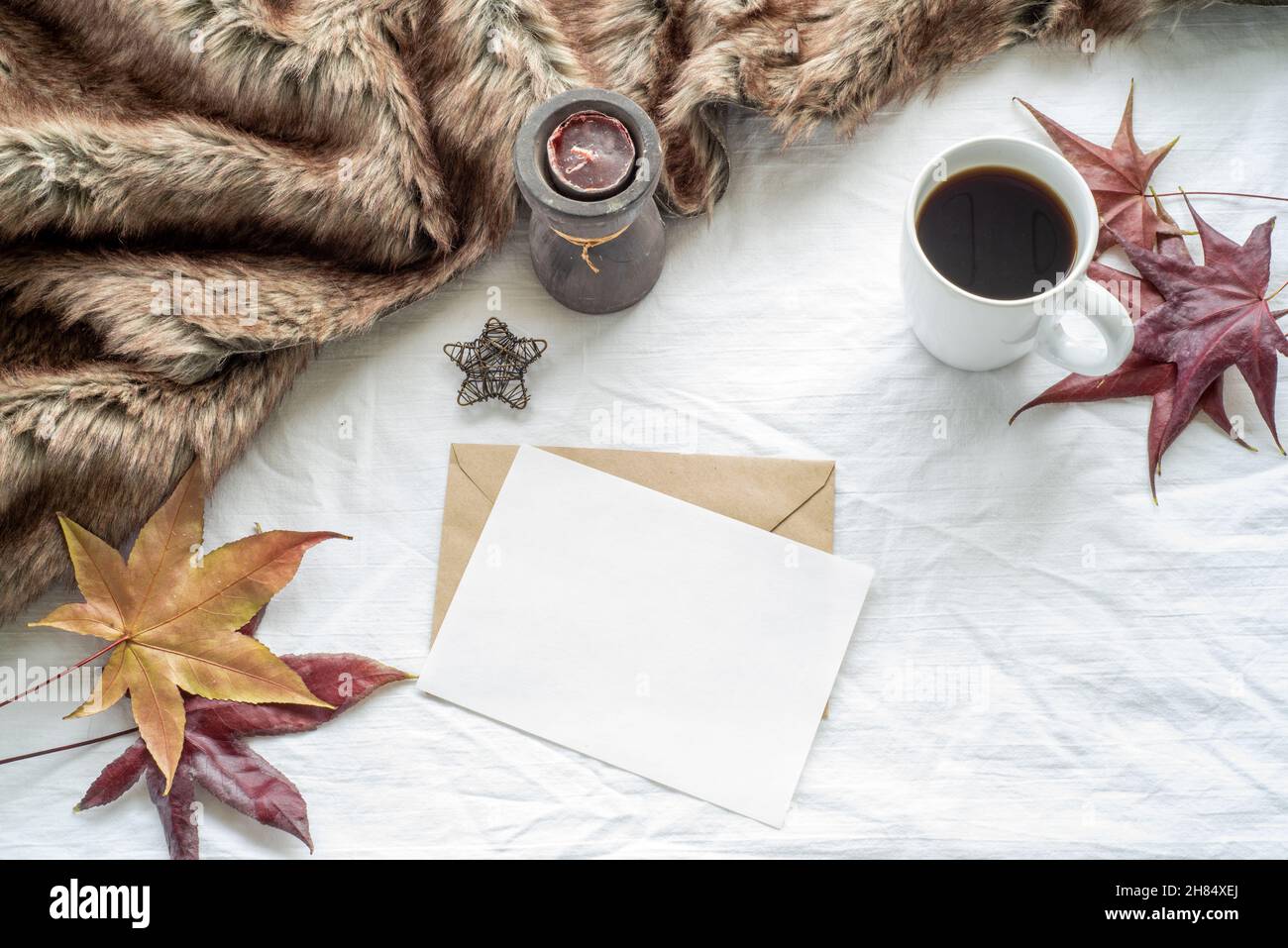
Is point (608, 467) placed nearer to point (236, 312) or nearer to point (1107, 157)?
point (236, 312)

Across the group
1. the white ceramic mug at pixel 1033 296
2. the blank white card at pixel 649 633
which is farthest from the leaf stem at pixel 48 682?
the white ceramic mug at pixel 1033 296

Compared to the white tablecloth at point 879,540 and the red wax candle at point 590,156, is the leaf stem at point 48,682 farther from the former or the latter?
the red wax candle at point 590,156

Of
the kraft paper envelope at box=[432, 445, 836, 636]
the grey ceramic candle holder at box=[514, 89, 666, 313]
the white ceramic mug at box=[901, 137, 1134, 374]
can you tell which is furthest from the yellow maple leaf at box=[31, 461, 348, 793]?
the white ceramic mug at box=[901, 137, 1134, 374]

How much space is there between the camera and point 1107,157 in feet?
2.25

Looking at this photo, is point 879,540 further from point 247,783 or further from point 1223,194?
point 247,783

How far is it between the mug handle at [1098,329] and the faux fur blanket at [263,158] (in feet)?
0.72

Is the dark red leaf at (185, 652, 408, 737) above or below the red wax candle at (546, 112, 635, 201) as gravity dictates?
below

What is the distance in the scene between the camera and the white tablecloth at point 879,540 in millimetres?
646

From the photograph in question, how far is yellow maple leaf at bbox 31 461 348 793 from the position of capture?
2.08ft

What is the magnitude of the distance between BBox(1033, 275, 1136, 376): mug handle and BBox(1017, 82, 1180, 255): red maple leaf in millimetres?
112

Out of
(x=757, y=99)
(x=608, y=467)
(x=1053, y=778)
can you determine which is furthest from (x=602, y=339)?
(x=1053, y=778)

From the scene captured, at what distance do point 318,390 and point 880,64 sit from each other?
1.56 feet

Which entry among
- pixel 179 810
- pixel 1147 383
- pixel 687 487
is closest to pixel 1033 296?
pixel 1147 383

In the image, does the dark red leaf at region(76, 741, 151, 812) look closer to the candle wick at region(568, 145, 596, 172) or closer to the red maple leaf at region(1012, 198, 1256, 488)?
the candle wick at region(568, 145, 596, 172)
